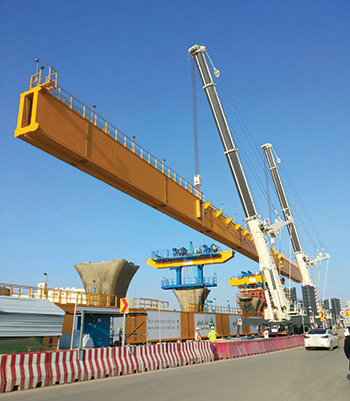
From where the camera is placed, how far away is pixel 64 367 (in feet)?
32.1

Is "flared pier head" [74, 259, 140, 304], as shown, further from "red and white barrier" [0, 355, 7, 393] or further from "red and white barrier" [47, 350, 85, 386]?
"red and white barrier" [0, 355, 7, 393]

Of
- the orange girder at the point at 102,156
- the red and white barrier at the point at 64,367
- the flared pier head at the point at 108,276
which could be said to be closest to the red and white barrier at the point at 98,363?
the red and white barrier at the point at 64,367

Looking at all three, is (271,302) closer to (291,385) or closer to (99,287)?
(99,287)

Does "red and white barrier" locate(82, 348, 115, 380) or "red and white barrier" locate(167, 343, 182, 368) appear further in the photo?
"red and white barrier" locate(167, 343, 182, 368)

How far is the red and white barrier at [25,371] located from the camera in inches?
337

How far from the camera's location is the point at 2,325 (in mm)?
11992

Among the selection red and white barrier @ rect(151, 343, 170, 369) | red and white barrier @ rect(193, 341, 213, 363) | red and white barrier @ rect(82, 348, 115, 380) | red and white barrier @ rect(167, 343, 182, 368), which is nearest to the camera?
red and white barrier @ rect(82, 348, 115, 380)

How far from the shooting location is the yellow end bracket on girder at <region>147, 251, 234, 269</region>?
3484 cm

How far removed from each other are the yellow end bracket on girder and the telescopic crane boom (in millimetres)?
8728

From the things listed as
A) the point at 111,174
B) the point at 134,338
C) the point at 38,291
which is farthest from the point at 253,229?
the point at 38,291

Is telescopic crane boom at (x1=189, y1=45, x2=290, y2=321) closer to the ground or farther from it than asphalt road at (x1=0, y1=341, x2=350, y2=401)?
farther from it

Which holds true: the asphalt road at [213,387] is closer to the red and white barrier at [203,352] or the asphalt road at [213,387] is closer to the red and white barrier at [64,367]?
the red and white barrier at [64,367]

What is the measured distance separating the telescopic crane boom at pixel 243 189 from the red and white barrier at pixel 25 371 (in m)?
19.2

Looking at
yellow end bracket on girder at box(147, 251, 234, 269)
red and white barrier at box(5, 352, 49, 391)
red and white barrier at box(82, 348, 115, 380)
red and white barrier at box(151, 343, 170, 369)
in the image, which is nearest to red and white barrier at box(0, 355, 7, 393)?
red and white barrier at box(5, 352, 49, 391)
